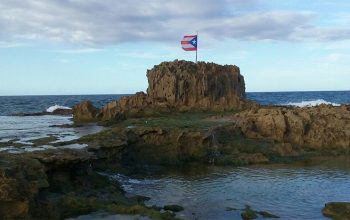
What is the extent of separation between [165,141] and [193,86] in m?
16.3

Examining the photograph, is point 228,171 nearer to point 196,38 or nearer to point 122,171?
point 122,171

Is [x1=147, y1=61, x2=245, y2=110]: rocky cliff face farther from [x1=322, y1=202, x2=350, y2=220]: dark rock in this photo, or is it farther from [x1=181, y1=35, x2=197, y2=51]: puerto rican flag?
[x1=322, y1=202, x2=350, y2=220]: dark rock

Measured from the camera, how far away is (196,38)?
1865 inches

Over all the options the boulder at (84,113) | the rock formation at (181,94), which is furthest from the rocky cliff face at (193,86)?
the boulder at (84,113)

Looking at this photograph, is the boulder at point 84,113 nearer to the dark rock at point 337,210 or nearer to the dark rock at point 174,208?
the dark rock at point 174,208

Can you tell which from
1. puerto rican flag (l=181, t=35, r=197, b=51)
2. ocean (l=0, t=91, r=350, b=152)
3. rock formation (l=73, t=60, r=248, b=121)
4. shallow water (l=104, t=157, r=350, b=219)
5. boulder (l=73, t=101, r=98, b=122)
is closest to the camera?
shallow water (l=104, t=157, r=350, b=219)

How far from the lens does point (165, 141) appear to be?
2941 cm

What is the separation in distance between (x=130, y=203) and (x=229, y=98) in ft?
95.6

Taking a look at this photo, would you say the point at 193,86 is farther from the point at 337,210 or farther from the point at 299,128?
the point at 337,210

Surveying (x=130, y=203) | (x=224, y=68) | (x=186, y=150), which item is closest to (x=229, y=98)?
(x=224, y=68)

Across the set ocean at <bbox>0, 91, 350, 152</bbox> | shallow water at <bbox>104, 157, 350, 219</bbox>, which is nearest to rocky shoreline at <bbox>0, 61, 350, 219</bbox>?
shallow water at <bbox>104, 157, 350, 219</bbox>

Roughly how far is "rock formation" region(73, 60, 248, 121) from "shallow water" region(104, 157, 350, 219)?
17483 millimetres

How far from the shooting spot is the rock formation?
43562mm

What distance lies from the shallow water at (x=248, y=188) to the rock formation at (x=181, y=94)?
17.5m
